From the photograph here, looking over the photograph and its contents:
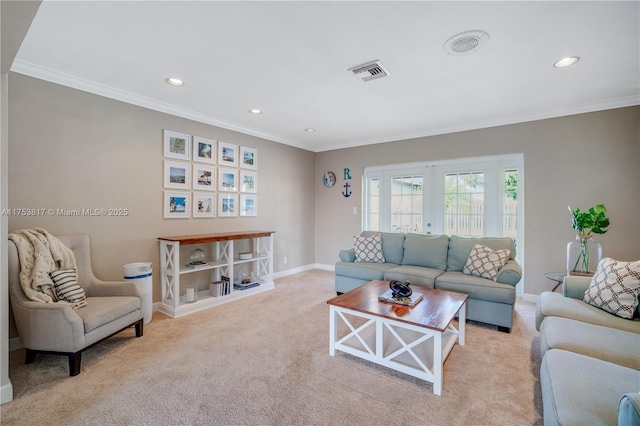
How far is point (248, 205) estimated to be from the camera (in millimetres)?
4621

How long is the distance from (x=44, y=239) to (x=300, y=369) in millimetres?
2445

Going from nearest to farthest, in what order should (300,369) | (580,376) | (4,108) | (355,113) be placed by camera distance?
1. (580,376)
2. (4,108)
3. (300,369)
4. (355,113)

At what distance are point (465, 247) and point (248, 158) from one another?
11.3 ft

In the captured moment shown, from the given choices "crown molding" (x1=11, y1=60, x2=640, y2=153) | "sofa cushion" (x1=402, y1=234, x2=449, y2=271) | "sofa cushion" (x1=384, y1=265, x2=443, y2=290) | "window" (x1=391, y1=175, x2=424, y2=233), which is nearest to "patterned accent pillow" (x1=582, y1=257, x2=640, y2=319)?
"sofa cushion" (x1=384, y1=265, x2=443, y2=290)

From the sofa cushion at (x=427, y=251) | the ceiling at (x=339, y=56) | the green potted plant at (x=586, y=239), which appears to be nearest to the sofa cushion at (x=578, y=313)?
the green potted plant at (x=586, y=239)

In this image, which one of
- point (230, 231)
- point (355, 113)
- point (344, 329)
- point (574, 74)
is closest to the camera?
point (574, 74)

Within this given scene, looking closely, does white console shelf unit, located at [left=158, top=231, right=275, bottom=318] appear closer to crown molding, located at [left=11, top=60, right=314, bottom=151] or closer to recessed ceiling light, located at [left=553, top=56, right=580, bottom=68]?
crown molding, located at [left=11, top=60, right=314, bottom=151]

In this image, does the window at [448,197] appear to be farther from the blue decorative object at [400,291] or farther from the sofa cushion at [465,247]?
the blue decorative object at [400,291]

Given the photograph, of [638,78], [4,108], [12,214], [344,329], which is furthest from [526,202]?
[12,214]

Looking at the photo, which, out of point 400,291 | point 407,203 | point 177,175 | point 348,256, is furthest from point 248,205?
point 400,291

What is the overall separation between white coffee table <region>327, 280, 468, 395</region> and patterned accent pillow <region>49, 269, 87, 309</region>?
7.03 ft

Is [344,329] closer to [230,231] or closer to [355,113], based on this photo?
[230,231]

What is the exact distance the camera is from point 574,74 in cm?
265

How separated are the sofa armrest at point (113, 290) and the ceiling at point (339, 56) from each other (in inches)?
79.3
